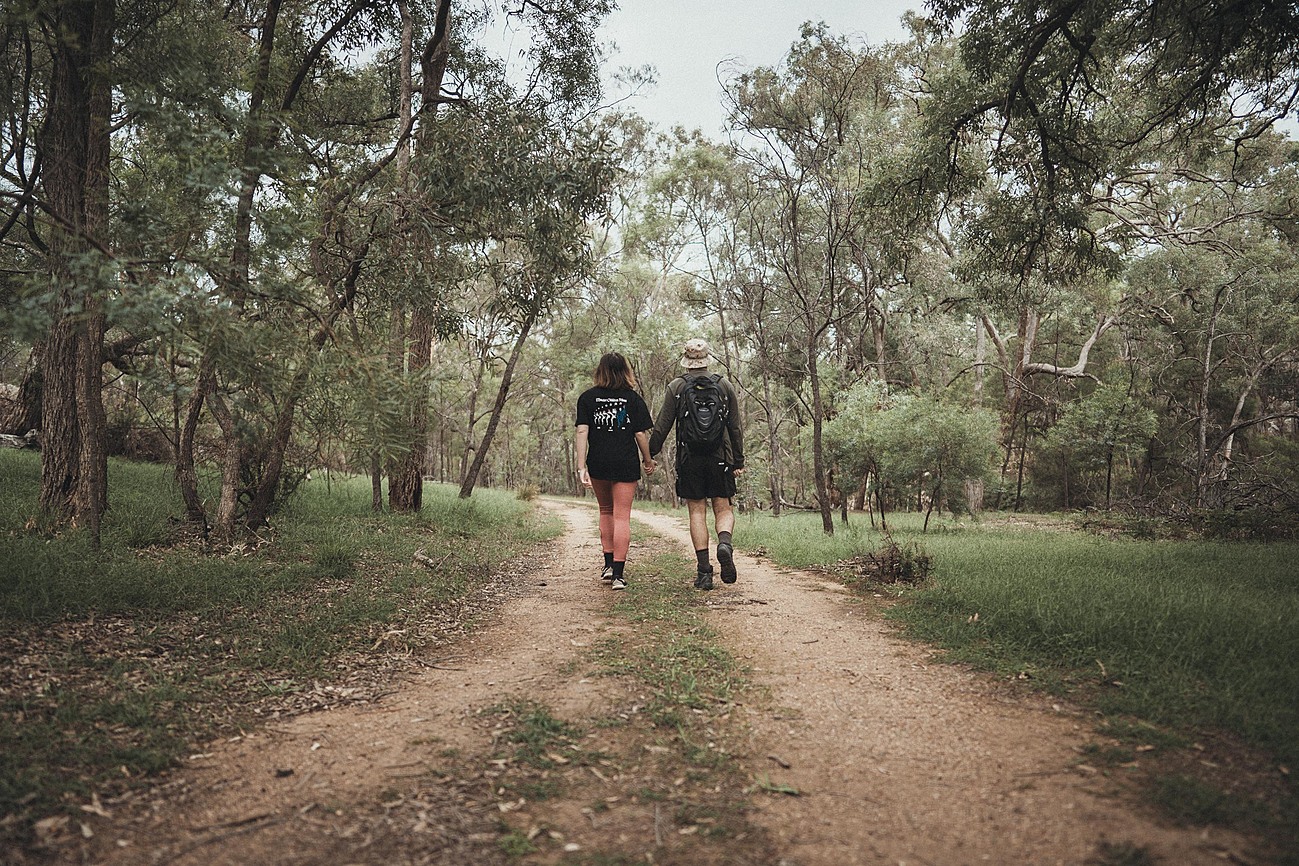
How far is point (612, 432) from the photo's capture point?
6.33m

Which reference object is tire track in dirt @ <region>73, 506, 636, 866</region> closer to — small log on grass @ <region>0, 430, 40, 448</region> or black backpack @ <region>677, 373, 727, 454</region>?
black backpack @ <region>677, 373, 727, 454</region>

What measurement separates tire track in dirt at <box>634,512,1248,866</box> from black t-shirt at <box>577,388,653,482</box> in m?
2.36

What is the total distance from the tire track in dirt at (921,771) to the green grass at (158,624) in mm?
2474

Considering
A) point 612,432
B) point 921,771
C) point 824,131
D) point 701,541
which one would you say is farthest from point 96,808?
point 824,131

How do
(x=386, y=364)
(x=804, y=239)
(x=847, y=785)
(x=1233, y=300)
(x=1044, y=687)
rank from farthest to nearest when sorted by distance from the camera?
(x=804, y=239), (x=1233, y=300), (x=386, y=364), (x=1044, y=687), (x=847, y=785)

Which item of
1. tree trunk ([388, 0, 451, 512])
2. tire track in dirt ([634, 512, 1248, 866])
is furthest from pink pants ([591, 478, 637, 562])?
tree trunk ([388, 0, 451, 512])

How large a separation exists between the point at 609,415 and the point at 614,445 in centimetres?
29

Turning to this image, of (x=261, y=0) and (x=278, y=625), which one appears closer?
(x=278, y=625)

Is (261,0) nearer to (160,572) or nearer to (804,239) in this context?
(160,572)

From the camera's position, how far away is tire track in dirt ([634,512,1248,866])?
2023mm

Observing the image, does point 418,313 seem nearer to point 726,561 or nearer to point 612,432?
point 612,432

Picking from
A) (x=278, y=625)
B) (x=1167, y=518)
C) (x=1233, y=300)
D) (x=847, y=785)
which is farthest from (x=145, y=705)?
(x=1233, y=300)

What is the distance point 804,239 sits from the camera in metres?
20.5

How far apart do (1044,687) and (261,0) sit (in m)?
11.8
